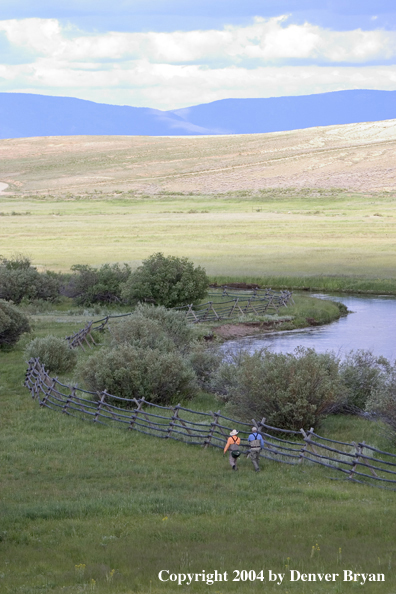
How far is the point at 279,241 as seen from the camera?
62.9 m

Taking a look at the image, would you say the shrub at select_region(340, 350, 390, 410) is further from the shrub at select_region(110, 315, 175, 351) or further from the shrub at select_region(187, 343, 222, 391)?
the shrub at select_region(110, 315, 175, 351)

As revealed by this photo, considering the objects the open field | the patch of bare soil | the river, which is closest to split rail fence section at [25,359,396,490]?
the river

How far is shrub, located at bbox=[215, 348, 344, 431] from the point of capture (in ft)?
58.7

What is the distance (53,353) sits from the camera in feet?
83.9

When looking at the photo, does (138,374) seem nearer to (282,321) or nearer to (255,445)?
(255,445)

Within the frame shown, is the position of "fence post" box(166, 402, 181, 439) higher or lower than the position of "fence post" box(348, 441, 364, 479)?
lower

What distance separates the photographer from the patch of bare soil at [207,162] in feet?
376

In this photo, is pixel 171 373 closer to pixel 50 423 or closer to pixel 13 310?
pixel 50 423

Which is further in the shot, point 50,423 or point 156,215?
point 156,215

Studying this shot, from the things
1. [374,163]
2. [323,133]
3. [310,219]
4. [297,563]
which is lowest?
[297,563]

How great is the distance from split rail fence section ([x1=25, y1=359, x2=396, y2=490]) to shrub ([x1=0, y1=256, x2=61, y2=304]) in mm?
18000

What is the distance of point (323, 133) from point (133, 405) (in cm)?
14856

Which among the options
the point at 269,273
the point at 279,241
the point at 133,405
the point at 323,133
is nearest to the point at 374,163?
the point at 323,133

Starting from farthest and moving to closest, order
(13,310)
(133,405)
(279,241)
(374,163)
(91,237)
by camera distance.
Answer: (374,163)
(91,237)
(279,241)
(13,310)
(133,405)
